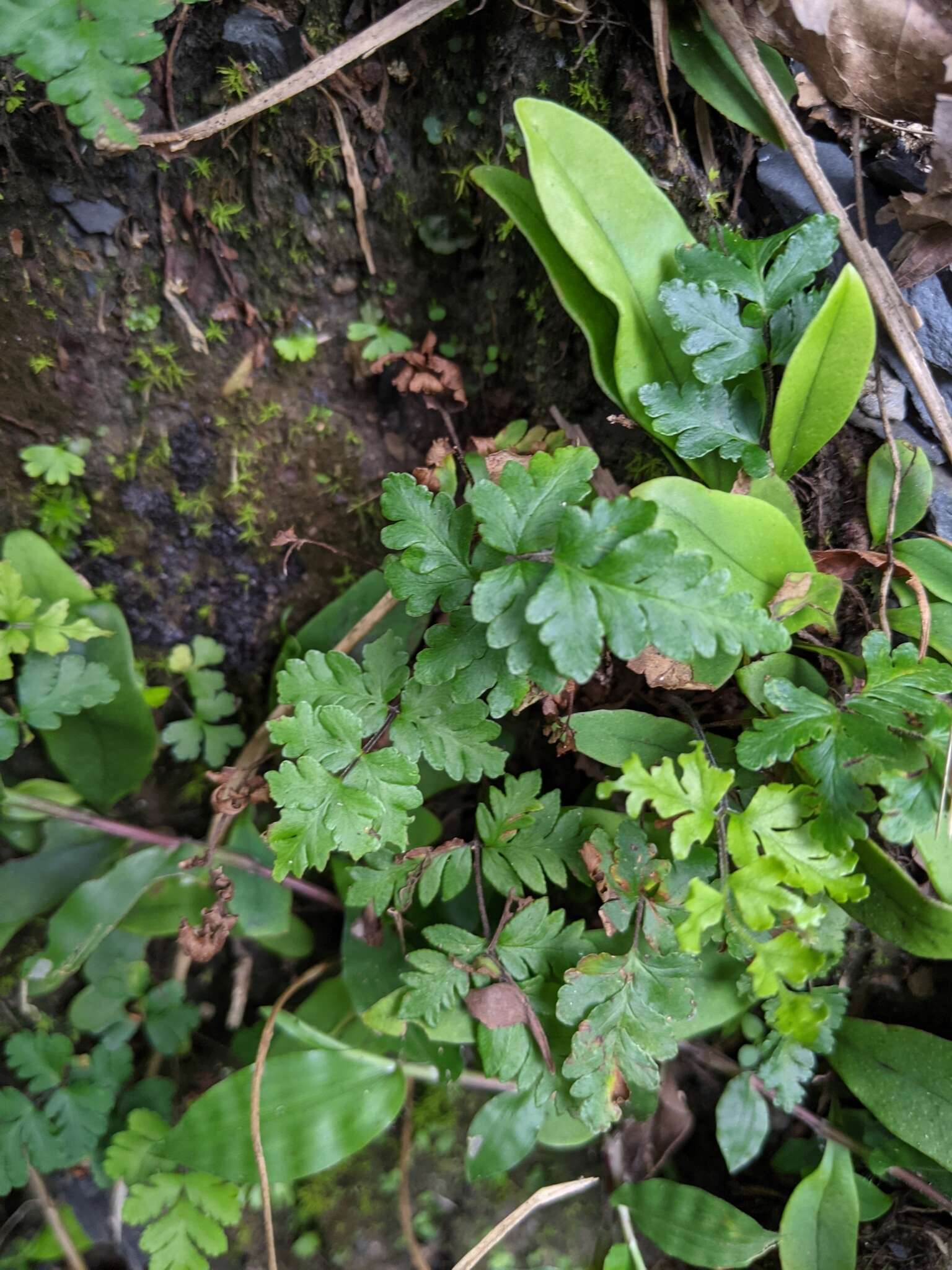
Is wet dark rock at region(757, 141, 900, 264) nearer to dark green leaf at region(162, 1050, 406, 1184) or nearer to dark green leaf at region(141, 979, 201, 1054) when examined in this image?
dark green leaf at region(162, 1050, 406, 1184)

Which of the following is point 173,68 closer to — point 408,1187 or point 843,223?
point 843,223

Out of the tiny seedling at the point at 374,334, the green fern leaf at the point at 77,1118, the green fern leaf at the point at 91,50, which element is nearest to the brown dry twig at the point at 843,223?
the tiny seedling at the point at 374,334

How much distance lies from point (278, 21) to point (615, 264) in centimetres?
69

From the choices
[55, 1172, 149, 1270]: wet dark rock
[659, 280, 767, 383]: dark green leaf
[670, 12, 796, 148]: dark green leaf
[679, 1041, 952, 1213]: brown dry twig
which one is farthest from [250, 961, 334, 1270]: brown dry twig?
[670, 12, 796, 148]: dark green leaf

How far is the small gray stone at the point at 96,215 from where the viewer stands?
4.13ft

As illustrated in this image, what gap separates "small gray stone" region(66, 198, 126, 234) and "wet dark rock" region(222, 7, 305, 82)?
0.32m

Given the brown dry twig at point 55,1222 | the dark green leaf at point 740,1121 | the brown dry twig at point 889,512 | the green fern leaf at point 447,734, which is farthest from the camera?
the brown dry twig at point 55,1222

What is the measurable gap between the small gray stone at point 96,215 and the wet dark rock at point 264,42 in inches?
12.5

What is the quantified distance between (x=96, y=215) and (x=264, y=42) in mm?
389

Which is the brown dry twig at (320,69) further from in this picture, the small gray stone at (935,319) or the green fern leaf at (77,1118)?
the green fern leaf at (77,1118)

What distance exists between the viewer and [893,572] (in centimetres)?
118

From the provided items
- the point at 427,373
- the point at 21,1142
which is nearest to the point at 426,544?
the point at 427,373

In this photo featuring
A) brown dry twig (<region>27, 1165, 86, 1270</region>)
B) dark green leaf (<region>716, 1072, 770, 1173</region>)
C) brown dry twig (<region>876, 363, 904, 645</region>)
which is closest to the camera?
brown dry twig (<region>876, 363, 904, 645</region>)

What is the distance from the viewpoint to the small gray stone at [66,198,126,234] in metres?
1.26
